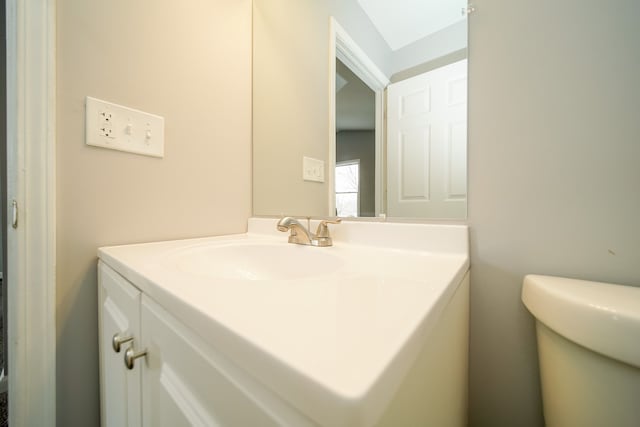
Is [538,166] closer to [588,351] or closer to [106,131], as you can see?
[588,351]

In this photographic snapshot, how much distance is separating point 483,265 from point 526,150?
288 mm

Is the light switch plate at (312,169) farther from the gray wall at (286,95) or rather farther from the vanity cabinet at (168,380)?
the vanity cabinet at (168,380)

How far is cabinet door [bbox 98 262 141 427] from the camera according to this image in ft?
1.44

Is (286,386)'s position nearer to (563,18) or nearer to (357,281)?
(357,281)

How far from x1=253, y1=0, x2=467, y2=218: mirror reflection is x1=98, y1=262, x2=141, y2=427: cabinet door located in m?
0.59

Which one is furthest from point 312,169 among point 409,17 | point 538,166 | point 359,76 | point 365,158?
point 538,166

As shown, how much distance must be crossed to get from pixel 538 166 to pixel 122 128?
1.09 metres

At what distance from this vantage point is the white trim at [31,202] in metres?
0.56

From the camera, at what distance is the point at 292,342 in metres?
0.20


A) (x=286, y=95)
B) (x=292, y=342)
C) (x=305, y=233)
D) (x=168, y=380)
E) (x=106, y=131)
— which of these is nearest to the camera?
(x=292, y=342)

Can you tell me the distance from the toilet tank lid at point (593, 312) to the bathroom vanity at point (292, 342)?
141 mm

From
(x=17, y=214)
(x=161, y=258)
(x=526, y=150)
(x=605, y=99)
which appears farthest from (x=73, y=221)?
(x=605, y=99)

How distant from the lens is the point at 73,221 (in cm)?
63

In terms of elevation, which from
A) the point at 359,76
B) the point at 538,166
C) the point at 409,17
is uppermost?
the point at 409,17
